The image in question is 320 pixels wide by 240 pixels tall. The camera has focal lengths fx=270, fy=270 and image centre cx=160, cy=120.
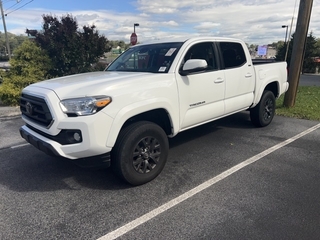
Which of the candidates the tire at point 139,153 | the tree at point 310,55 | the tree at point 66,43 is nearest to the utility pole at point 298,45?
the tire at point 139,153

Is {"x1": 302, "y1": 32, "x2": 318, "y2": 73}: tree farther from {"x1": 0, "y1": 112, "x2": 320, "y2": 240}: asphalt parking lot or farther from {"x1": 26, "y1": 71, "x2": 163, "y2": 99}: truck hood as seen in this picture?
{"x1": 26, "y1": 71, "x2": 163, "y2": 99}: truck hood

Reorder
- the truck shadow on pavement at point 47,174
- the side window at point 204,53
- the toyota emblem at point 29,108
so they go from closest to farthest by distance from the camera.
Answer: the toyota emblem at point 29,108
the truck shadow on pavement at point 47,174
the side window at point 204,53

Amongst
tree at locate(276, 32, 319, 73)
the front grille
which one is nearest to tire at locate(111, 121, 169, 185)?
the front grille

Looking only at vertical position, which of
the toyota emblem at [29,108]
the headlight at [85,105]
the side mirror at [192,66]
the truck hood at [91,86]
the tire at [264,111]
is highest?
the side mirror at [192,66]

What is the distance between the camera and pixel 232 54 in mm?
5133

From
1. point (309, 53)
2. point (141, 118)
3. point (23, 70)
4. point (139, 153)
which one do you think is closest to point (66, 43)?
point (23, 70)

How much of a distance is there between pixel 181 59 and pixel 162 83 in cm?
61

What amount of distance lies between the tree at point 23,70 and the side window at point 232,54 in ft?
24.4

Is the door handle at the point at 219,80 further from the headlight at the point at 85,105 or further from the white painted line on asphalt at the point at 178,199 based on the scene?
the headlight at the point at 85,105

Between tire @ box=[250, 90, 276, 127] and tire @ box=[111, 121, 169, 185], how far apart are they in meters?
3.07

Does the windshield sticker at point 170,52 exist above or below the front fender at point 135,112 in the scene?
above

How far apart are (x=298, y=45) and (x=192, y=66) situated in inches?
210

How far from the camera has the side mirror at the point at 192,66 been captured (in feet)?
12.5

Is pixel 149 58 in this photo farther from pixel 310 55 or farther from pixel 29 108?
pixel 310 55
